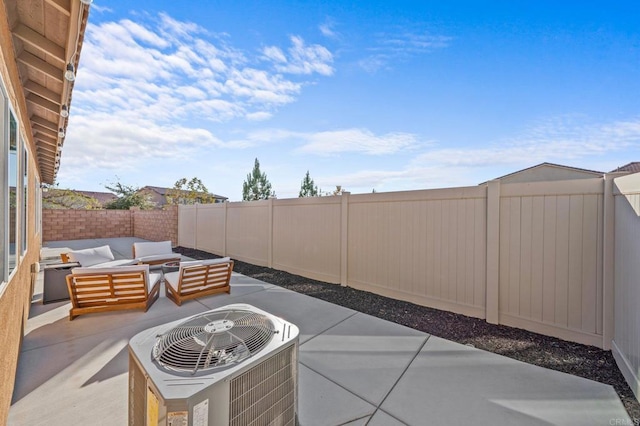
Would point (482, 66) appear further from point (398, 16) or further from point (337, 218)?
point (337, 218)

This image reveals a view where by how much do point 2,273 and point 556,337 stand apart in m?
5.56

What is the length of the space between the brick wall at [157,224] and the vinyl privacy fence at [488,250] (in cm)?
Answer: 907

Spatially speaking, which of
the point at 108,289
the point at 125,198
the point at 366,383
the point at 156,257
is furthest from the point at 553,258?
the point at 125,198

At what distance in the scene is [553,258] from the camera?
3.29 m

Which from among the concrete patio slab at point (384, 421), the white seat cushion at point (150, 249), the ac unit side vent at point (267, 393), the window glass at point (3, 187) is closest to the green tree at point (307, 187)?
the white seat cushion at point (150, 249)

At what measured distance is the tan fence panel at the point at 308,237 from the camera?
5965 millimetres

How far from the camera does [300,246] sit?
6727 millimetres

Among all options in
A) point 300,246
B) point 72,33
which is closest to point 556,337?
point 300,246

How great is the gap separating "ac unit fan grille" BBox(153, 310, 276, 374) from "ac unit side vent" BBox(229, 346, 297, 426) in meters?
0.10

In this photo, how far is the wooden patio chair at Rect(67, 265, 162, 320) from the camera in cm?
398

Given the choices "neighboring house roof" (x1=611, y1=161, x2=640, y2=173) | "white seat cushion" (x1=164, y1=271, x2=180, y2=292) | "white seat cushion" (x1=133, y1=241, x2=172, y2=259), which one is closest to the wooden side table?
"white seat cushion" (x1=164, y1=271, x2=180, y2=292)

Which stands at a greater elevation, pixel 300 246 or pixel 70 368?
pixel 300 246

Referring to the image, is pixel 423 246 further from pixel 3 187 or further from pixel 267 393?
pixel 3 187

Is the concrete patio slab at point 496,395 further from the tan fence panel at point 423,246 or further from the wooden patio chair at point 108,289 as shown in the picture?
the wooden patio chair at point 108,289
